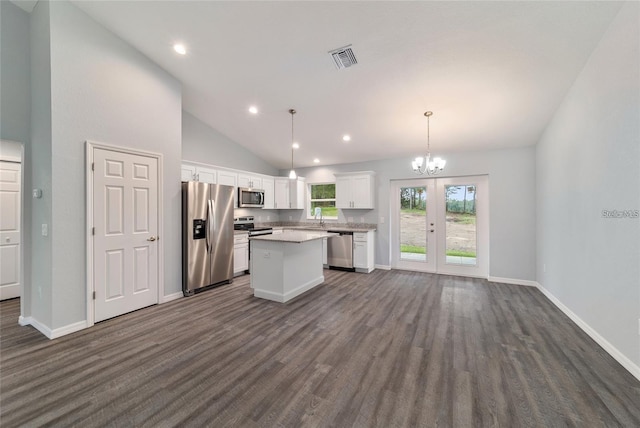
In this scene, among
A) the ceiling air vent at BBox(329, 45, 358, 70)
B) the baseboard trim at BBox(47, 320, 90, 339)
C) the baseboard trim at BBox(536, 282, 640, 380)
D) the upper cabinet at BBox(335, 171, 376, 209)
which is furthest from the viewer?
the upper cabinet at BBox(335, 171, 376, 209)

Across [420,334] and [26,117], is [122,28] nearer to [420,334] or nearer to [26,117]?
[26,117]

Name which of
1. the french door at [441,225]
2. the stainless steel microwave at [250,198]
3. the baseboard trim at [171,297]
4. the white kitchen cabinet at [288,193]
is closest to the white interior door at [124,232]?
the baseboard trim at [171,297]

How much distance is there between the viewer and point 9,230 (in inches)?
148

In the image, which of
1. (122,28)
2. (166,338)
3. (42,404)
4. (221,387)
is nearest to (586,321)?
(221,387)

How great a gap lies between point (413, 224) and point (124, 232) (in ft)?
17.3

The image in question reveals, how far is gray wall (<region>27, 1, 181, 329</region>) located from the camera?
2.70m

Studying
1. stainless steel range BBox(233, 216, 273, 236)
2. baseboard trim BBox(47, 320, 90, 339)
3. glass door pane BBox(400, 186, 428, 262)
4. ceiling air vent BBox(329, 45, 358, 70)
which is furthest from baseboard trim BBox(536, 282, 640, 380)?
baseboard trim BBox(47, 320, 90, 339)

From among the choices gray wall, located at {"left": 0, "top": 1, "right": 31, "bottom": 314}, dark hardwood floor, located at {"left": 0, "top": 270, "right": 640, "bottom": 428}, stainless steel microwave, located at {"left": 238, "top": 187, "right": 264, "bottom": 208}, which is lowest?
dark hardwood floor, located at {"left": 0, "top": 270, "right": 640, "bottom": 428}

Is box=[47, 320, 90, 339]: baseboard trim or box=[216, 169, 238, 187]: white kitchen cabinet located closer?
box=[47, 320, 90, 339]: baseboard trim

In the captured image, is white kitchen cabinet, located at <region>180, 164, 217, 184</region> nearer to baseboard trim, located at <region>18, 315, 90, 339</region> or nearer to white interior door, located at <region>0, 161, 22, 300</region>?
white interior door, located at <region>0, 161, 22, 300</region>

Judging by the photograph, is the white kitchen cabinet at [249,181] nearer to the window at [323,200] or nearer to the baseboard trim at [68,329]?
the window at [323,200]

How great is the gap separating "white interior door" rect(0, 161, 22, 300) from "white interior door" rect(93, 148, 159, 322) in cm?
192

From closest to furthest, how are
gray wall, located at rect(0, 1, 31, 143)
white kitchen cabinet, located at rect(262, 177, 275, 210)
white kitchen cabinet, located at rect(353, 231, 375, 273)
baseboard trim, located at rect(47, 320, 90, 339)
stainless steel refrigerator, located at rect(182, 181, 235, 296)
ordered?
baseboard trim, located at rect(47, 320, 90, 339) < gray wall, located at rect(0, 1, 31, 143) < stainless steel refrigerator, located at rect(182, 181, 235, 296) < white kitchen cabinet, located at rect(353, 231, 375, 273) < white kitchen cabinet, located at rect(262, 177, 275, 210)

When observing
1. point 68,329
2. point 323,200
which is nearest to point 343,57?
point 323,200
